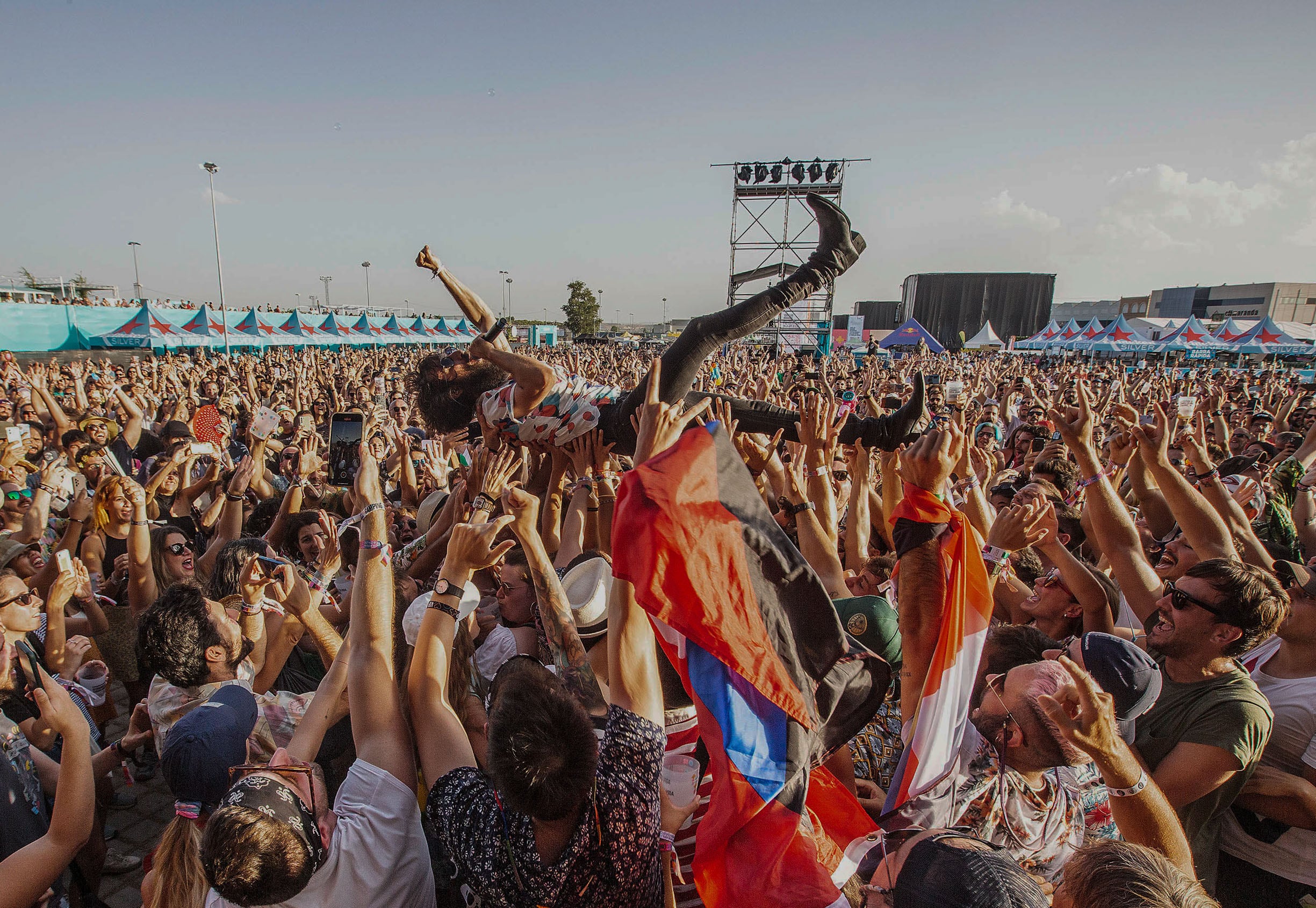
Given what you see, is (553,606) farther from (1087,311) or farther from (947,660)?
(1087,311)

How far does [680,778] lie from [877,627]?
999 millimetres

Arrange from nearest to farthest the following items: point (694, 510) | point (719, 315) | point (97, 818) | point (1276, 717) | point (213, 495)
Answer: point (694, 510) < point (1276, 717) < point (97, 818) < point (719, 315) < point (213, 495)

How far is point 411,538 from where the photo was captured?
471cm

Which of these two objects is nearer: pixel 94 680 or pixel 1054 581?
pixel 94 680

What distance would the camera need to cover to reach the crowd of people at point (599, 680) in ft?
4.99

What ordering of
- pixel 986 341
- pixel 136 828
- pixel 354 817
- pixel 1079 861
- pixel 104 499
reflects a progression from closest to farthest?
pixel 1079 861 < pixel 354 817 < pixel 136 828 < pixel 104 499 < pixel 986 341

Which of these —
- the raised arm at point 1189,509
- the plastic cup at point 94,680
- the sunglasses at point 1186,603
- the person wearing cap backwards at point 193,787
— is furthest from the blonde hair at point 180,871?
the raised arm at point 1189,509

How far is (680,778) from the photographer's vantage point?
6.33ft

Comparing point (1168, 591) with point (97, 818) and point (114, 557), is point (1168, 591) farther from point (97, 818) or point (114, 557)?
point (114, 557)

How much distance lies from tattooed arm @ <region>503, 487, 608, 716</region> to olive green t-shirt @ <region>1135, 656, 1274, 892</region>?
1.97 meters

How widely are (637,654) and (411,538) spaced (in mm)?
3486

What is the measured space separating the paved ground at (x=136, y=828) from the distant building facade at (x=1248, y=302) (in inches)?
2992

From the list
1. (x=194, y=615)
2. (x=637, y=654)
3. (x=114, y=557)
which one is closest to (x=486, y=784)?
(x=637, y=654)

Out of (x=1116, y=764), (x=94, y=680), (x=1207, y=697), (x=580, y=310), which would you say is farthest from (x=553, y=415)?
(x=580, y=310)
